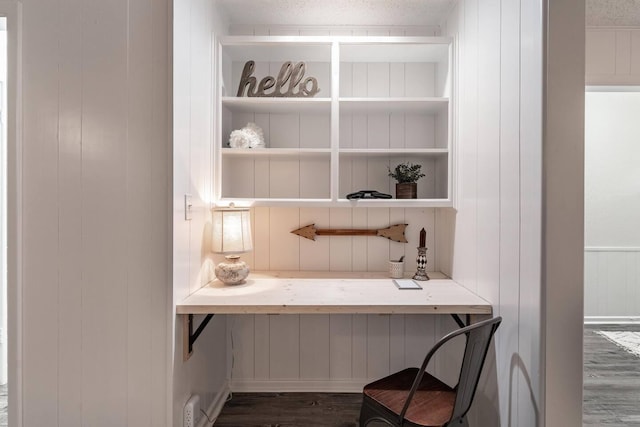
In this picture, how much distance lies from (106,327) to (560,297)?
1.64 meters

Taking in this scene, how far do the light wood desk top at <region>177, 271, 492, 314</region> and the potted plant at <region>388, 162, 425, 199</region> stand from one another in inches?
20.7

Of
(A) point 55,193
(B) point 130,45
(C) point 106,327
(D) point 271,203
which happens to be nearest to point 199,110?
(B) point 130,45

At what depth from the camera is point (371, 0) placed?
6.44ft

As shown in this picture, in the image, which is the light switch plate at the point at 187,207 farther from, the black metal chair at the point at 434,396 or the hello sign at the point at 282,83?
the black metal chair at the point at 434,396

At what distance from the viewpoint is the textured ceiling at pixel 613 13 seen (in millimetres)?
2015

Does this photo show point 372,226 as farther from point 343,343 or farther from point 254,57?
point 254,57

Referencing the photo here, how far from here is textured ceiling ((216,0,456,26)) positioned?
2.00 meters

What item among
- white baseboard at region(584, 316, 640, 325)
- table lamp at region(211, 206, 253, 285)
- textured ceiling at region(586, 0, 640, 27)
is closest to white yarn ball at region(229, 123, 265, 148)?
table lamp at region(211, 206, 253, 285)

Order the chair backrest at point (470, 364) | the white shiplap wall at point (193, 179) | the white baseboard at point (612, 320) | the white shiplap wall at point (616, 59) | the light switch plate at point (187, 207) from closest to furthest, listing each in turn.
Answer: the chair backrest at point (470, 364), the white shiplap wall at point (193, 179), the light switch plate at point (187, 207), the white shiplap wall at point (616, 59), the white baseboard at point (612, 320)

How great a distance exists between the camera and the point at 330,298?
1690 mm

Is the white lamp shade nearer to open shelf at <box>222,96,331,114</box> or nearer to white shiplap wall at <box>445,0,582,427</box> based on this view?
open shelf at <box>222,96,331,114</box>

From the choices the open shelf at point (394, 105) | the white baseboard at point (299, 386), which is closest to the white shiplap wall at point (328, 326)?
the white baseboard at point (299, 386)

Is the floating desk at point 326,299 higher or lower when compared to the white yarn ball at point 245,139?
lower

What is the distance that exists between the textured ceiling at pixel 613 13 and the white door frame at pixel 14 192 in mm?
2791
